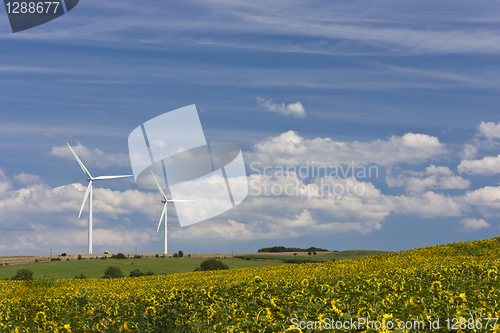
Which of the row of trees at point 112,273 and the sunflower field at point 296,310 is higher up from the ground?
the sunflower field at point 296,310

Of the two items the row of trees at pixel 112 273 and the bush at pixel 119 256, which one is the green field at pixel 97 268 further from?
the row of trees at pixel 112 273

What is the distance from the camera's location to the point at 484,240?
43.2 m

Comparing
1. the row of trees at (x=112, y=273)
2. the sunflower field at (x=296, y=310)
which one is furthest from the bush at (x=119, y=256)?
the sunflower field at (x=296, y=310)

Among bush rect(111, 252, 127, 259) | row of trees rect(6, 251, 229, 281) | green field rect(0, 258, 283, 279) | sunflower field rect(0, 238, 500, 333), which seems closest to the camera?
sunflower field rect(0, 238, 500, 333)

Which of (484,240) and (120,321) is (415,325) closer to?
(120,321)

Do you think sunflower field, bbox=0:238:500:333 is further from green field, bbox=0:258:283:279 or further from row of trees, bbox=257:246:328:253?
row of trees, bbox=257:246:328:253

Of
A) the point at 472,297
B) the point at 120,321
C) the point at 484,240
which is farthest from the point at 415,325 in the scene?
the point at 484,240

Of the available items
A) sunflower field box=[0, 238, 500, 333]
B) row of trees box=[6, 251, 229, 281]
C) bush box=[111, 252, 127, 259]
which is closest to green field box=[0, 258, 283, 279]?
bush box=[111, 252, 127, 259]

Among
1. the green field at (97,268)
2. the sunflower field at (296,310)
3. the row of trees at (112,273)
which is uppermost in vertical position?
the sunflower field at (296,310)

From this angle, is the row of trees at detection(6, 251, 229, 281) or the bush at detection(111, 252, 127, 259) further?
the bush at detection(111, 252, 127, 259)

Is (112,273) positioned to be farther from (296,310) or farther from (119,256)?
(119,256)

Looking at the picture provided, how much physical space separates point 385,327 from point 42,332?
905 centimetres

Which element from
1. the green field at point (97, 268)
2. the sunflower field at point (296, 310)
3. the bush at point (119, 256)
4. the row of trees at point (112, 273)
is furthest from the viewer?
the bush at point (119, 256)

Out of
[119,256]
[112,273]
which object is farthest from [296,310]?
[119,256]
